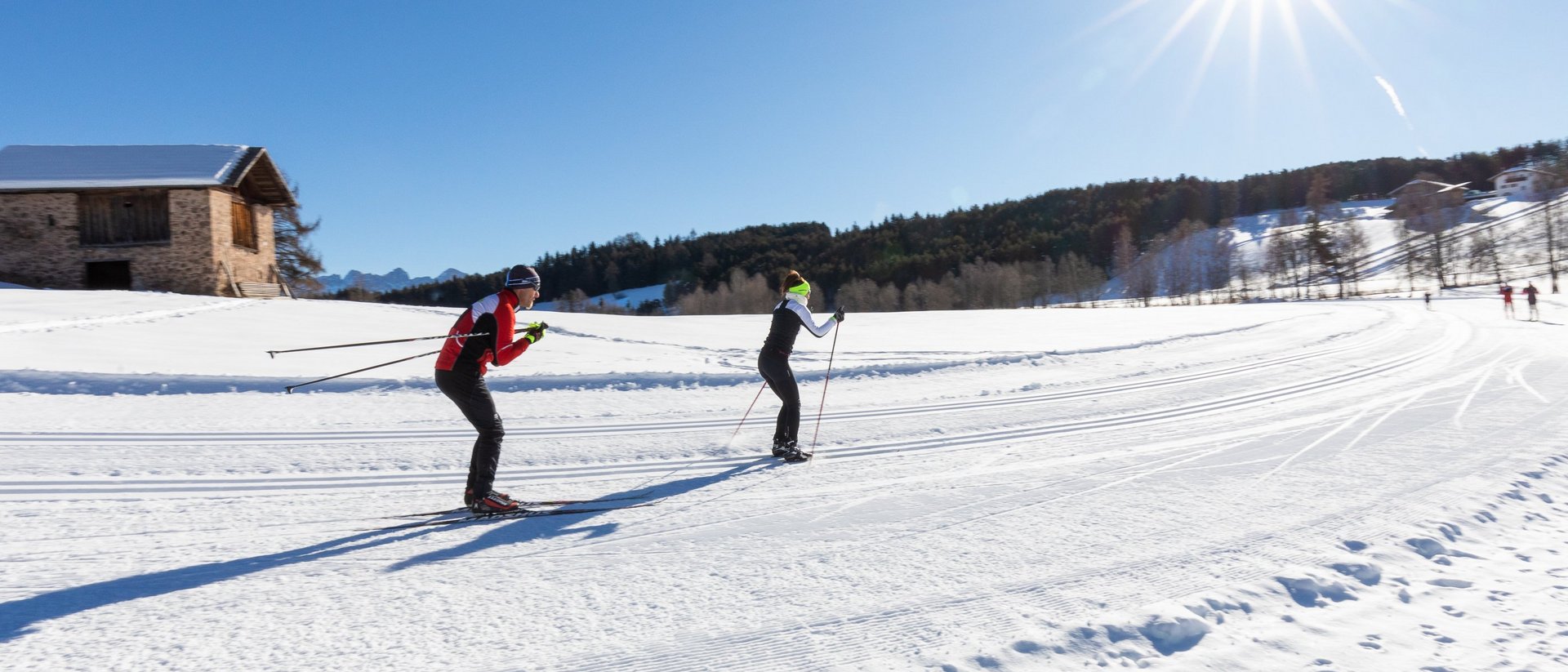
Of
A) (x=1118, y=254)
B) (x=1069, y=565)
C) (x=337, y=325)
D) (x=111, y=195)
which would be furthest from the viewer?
(x=1118, y=254)

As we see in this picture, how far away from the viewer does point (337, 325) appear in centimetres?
1717

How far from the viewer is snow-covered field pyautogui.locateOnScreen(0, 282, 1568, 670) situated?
3242 mm

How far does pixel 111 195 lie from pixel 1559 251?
97.3m

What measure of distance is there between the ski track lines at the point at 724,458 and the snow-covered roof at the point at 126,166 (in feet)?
76.1

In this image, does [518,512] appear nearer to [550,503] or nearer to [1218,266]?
[550,503]

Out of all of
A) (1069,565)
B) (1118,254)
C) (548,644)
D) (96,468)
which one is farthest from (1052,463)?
(1118,254)

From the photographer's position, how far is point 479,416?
5.16 metres

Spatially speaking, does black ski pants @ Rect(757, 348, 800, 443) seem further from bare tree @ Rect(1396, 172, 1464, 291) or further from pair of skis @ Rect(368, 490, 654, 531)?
bare tree @ Rect(1396, 172, 1464, 291)

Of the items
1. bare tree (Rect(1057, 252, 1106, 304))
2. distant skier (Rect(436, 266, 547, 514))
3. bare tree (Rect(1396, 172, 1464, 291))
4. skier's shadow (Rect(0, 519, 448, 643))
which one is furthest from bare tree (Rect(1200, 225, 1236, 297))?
skier's shadow (Rect(0, 519, 448, 643))

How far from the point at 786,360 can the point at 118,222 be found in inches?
1090

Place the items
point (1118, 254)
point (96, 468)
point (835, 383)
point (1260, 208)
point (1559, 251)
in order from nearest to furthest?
point (96, 468) → point (835, 383) → point (1559, 251) → point (1118, 254) → point (1260, 208)

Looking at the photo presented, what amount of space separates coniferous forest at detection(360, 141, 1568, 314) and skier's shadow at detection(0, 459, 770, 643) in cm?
8369

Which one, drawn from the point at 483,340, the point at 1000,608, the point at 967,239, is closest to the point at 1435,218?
the point at 967,239

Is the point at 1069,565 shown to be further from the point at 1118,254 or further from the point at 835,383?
the point at 1118,254
